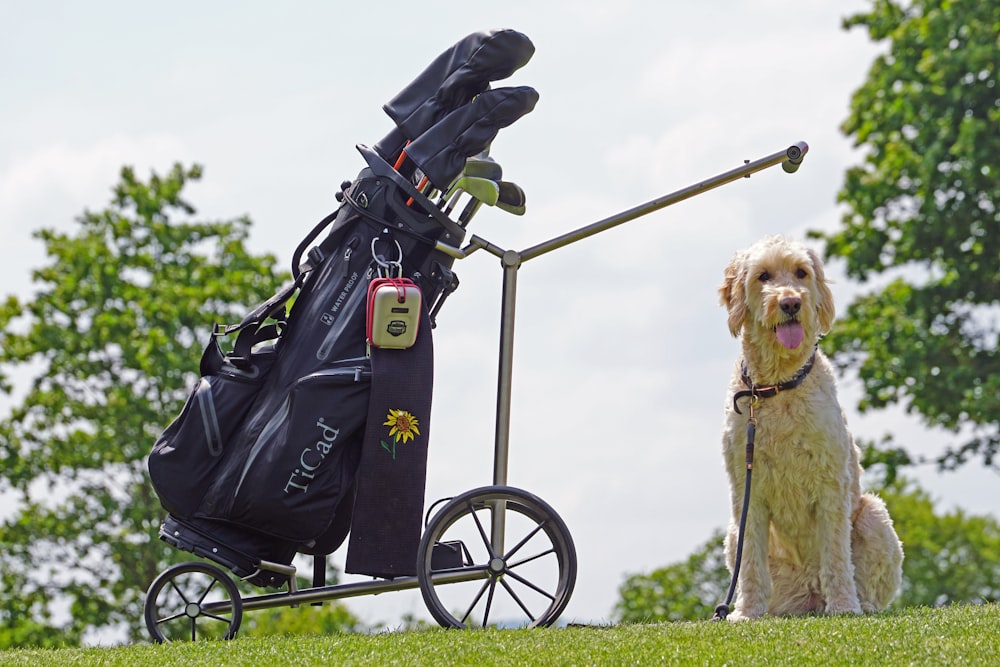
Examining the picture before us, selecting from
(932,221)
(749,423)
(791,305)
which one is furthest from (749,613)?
(932,221)

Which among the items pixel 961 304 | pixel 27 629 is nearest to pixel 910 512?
pixel 961 304

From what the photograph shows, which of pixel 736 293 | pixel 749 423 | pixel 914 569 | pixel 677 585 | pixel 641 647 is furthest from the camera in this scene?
pixel 914 569

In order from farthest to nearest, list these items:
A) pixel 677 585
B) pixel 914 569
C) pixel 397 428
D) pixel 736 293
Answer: pixel 914 569 < pixel 677 585 < pixel 736 293 < pixel 397 428

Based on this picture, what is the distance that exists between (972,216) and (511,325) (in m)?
14.0

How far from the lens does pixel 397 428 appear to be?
6.28m

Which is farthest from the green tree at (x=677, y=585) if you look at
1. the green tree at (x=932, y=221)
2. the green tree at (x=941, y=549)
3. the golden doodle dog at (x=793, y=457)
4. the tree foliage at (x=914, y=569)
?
the golden doodle dog at (x=793, y=457)

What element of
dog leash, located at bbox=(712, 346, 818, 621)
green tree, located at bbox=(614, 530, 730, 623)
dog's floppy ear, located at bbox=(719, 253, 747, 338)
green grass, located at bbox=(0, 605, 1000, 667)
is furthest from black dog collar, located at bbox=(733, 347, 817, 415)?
green tree, located at bbox=(614, 530, 730, 623)

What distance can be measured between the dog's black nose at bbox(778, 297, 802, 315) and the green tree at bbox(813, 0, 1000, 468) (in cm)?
1238

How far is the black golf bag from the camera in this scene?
6.29 m

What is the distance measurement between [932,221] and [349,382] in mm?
14653

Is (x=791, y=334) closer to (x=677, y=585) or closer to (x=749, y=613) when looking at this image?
(x=749, y=613)

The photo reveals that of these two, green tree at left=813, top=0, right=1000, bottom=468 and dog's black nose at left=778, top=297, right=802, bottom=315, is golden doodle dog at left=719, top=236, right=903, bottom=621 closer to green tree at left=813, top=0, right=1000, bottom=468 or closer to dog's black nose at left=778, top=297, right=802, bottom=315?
dog's black nose at left=778, top=297, right=802, bottom=315

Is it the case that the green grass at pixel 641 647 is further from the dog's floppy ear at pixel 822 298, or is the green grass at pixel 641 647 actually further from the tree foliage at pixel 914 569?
the tree foliage at pixel 914 569

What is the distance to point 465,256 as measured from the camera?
661 centimetres
